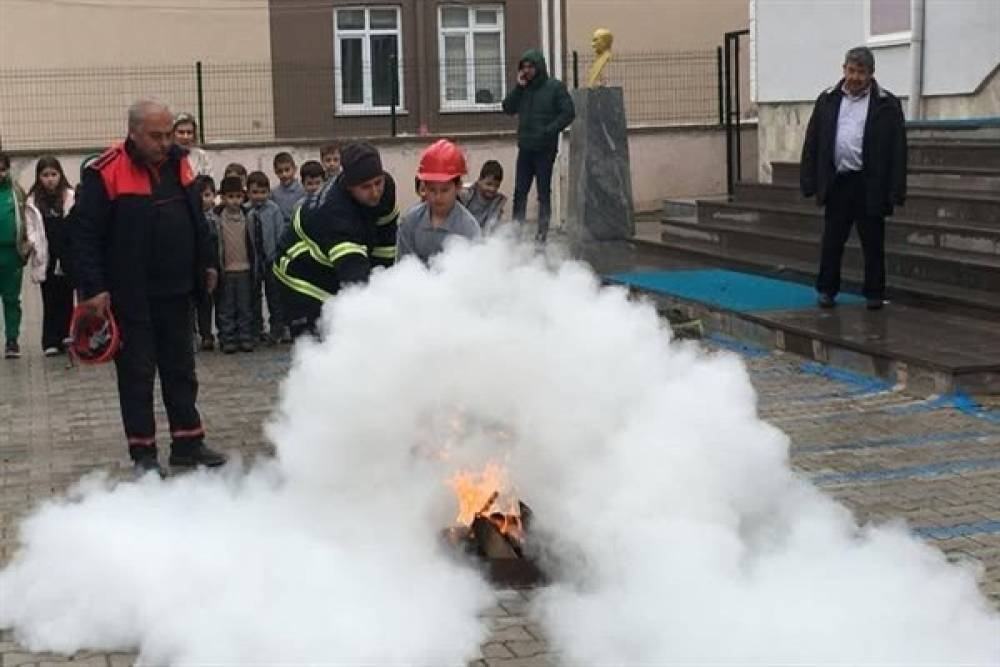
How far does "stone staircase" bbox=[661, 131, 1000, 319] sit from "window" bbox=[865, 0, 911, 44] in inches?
64.2

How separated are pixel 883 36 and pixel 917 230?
13.5 ft

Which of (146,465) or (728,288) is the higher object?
(728,288)

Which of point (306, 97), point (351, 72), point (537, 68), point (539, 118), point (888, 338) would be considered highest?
point (351, 72)

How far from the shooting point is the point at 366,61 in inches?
1111

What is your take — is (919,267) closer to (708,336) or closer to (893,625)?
(708,336)

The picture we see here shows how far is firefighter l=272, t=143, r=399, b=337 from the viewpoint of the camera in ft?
22.9

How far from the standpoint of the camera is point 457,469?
19.7ft

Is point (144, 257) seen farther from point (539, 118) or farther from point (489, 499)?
point (539, 118)

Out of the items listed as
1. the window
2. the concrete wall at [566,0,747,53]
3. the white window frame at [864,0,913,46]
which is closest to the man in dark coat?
the white window frame at [864,0,913,46]

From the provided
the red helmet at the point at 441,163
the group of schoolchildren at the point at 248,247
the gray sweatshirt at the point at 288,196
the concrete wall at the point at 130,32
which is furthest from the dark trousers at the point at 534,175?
Answer: the concrete wall at the point at 130,32

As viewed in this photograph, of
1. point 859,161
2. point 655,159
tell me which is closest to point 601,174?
point 859,161

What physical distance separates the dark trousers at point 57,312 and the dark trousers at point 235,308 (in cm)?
128

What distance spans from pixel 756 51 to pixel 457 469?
522 inches

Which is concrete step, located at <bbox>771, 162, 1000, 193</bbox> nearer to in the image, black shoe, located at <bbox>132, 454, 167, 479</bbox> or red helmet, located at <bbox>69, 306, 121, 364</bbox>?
black shoe, located at <bbox>132, 454, 167, 479</bbox>
